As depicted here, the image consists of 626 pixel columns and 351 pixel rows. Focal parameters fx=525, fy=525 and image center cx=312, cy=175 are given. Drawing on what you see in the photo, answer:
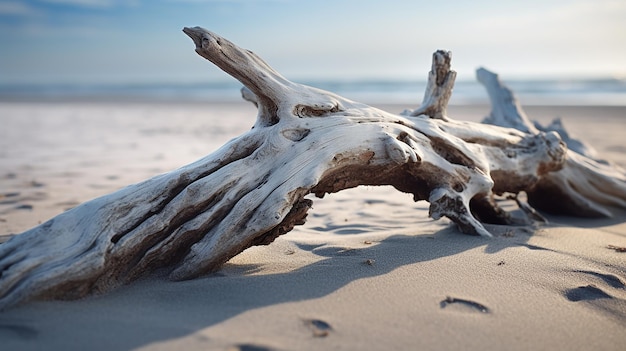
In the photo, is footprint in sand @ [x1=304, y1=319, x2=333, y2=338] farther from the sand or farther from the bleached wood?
the bleached wood

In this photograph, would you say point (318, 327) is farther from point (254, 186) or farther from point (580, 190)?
point (580, 190)

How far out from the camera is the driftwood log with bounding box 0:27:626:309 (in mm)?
2504

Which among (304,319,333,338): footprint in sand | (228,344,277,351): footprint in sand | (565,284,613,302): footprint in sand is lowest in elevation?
(228,344,277,351): footprint in sand

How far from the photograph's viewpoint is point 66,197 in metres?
5.13

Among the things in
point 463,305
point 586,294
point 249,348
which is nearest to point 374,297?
point 463,305

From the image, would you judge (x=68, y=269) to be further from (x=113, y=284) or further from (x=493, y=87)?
(x=493, y=87)

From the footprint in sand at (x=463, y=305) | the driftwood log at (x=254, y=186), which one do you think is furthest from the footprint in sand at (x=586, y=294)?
the driftwood log at (x=254, y=186)

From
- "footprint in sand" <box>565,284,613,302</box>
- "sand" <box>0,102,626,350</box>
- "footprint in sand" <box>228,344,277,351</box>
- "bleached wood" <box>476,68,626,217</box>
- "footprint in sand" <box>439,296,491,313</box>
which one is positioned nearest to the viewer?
"footprint in sand" <box>228,344,277,351</box>

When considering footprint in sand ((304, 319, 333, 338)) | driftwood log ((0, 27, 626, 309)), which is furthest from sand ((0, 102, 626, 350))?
driftwood log ((0, 27, 626, 309))

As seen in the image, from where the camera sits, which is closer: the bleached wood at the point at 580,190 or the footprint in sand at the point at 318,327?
the footprint in sand at the point at 318,327

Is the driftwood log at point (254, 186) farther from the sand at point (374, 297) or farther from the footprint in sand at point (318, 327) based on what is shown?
the footprint in sand at point (318, 327)

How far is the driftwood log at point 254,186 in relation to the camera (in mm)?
2504

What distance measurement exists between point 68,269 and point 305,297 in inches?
43.4

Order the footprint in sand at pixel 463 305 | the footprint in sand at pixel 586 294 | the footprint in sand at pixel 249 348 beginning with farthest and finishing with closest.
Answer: the footprint in sand at pixel 586 294 → the footprint in sand at pixel 463 305 → the footprint in sand at pixel 249 348
